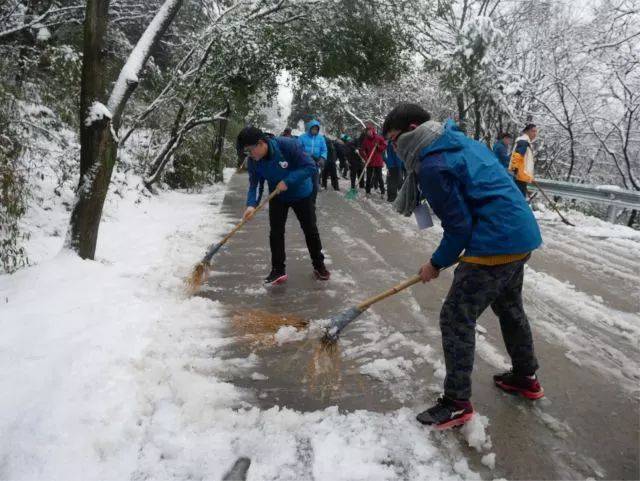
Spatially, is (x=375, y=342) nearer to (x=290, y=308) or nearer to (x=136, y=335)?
(x=290, y=308)

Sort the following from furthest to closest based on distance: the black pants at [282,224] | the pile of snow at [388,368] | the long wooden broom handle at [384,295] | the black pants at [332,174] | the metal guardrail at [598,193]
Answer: the black pants at [332,174] < the metal guardrail at [598,193] < the black pants at [282,224] < the pile of snow at [388,368] < the long wooden broom handle at [384,295]

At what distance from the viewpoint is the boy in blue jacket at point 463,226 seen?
233 centimetres

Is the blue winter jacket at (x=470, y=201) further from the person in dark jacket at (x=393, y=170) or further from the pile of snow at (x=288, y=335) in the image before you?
the person in dark jacket at (x=393, y=170)

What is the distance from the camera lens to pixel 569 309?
4.35 meters

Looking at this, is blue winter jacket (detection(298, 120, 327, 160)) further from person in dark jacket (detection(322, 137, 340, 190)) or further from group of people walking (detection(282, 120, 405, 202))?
person in dark jacket (detection(322, 137, 340, 190))

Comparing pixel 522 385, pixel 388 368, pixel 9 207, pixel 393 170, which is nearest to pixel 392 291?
pixel 388 368

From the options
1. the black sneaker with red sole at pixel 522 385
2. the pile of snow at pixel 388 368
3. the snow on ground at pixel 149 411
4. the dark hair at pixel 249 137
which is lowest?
the snow on ground at pixel 149 411

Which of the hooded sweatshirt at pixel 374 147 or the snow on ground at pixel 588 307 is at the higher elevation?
the hooded sweatshirt at pixel 374 147

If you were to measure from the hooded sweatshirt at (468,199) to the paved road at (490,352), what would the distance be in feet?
3.38

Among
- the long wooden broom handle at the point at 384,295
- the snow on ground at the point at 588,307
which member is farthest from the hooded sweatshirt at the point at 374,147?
the long wooden broom handle at the point at 384,295

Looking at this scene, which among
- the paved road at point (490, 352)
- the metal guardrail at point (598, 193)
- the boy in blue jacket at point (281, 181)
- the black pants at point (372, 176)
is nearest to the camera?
the paved road at point (490, 352)

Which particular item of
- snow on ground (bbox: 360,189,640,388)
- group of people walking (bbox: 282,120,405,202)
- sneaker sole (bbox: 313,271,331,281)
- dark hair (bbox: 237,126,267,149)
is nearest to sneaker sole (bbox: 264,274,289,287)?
sneaker sole (bbox: 313,271,331,281)

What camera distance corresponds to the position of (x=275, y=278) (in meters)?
5.01

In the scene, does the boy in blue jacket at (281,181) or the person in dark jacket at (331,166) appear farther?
the person in dark jacket at (331,166)
